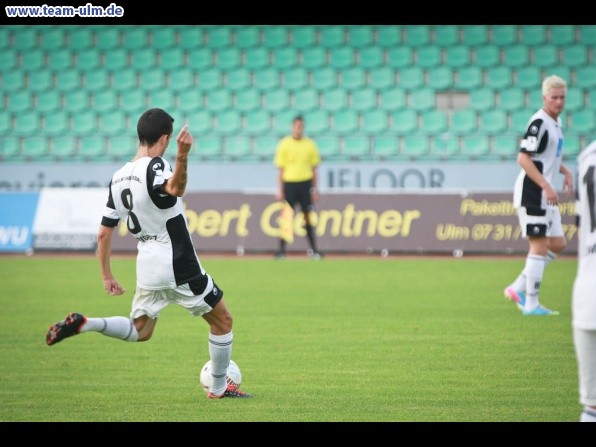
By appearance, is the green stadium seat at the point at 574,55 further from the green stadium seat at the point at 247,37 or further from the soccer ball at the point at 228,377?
the soccer ball at the point at 228,377

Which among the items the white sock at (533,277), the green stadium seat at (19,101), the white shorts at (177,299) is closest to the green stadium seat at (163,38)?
the green stadium seat at (19,101)

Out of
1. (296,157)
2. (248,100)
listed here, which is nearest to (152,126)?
(296,157)

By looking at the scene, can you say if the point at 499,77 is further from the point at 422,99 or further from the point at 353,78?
the point at 353,78

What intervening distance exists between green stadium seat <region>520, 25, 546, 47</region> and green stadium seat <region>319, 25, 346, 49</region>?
4498 mm

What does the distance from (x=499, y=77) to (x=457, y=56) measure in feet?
3.80

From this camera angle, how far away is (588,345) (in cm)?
410

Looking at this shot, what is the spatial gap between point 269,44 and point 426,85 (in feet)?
13.9

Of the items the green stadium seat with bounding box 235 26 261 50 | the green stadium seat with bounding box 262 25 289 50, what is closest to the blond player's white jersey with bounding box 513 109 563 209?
the green stadium seat with bounding box 262 25 289 50

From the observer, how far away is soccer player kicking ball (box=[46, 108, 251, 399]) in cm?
612

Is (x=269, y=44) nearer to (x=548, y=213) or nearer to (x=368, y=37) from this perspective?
(x=368, y=37)

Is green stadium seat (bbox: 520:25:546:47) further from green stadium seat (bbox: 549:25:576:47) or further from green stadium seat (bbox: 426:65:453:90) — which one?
green stadium seat (bbox: 426:65:453:90)

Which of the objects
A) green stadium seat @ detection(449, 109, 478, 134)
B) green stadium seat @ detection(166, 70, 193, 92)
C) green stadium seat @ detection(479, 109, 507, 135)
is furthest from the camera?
green stadium seat @ detection(166, 70, 193, 92)

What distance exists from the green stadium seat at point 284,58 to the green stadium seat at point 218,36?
4.33 ft

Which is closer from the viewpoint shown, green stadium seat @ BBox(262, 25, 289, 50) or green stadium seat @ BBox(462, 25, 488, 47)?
green stadium seat @ BBox(462, 25, 488, 47)
